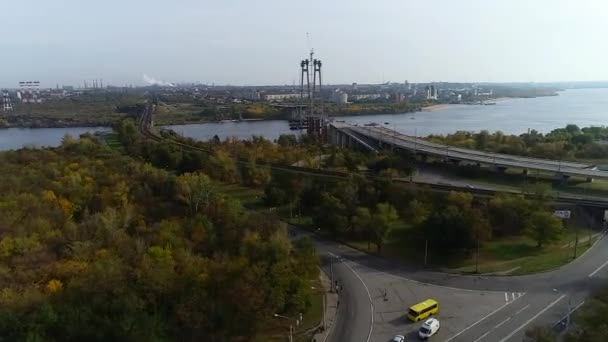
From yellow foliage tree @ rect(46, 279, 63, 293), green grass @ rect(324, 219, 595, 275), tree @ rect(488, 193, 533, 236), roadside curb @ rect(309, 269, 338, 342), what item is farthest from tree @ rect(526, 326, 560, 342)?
yellow foliage tree @ rect(46, 279, 63, 293)

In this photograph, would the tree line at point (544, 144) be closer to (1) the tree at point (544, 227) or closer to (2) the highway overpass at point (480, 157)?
(2) the highway overpass at point (480, 157)

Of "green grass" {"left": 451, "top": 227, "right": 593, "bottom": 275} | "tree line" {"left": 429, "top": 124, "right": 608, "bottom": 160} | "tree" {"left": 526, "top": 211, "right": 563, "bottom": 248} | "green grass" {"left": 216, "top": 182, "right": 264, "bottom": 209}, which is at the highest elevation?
"tree line" {"left": 429, "top": 124, "right": 608, "bottom": 160}

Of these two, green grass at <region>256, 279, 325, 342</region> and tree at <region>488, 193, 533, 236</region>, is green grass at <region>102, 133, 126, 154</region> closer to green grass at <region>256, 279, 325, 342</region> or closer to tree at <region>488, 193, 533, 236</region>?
green grass at <region>256, 279, 325, 342</region>

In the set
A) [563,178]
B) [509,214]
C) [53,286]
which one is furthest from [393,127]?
[53,286]

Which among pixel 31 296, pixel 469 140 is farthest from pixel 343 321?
pixel 469 140

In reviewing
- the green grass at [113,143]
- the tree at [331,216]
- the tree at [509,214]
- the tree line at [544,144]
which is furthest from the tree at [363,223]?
the green grass at [113,143]
